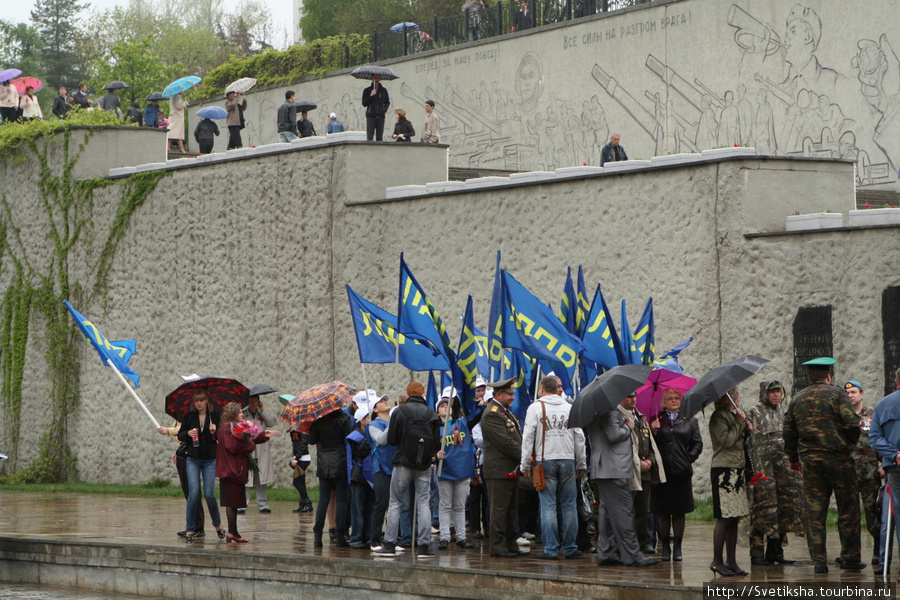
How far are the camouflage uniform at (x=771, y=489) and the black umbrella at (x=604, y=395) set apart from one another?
1065 mm

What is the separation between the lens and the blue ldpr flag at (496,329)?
13648 millimetres

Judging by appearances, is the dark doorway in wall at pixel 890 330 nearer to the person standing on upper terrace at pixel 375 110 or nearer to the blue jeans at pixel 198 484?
the blue jeans at pixel 198 484

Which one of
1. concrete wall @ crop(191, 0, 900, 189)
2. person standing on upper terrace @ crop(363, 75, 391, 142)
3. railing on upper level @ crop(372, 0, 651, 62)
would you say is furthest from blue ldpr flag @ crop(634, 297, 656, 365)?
railing on upper level @ crop(372, 0, 651, 62)

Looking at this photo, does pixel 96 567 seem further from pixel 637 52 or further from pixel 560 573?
pixel 637 52

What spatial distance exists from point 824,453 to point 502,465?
10.1 ft

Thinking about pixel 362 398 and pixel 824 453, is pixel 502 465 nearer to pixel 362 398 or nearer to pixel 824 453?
pixel 362 398

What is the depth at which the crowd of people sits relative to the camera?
11000 mm

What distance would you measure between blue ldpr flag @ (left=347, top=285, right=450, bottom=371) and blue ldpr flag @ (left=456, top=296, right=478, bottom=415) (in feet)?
1.03

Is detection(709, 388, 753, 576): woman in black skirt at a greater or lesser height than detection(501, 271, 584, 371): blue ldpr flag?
lesser

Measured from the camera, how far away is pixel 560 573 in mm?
11195

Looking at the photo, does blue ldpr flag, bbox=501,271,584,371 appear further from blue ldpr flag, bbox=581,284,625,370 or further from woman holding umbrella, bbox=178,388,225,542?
woman holding umbrella, bbox=178,388,225,542

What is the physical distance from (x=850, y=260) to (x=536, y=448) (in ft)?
18.2

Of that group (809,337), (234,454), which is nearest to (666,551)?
(234,454)

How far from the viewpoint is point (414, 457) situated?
1260cm
